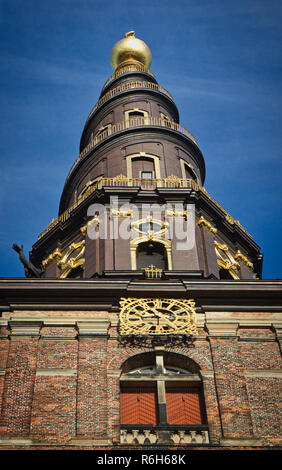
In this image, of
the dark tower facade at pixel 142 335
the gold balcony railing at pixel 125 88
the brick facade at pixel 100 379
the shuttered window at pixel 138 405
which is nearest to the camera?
the brick facade at pixel 100 379

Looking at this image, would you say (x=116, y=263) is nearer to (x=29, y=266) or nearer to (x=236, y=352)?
(x=29, y=266)

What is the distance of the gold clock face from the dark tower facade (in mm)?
34

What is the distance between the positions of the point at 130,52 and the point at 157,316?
31.1m

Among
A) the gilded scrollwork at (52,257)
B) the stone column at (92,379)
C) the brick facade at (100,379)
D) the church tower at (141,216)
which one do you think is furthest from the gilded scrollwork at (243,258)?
the stone column at (92,379)

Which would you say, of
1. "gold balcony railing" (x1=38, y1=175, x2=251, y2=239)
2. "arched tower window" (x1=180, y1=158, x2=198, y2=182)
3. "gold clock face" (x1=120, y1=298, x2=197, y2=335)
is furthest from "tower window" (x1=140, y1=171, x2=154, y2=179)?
"gold clock face" (x1=120, y1=298, x2=197, y2=335)

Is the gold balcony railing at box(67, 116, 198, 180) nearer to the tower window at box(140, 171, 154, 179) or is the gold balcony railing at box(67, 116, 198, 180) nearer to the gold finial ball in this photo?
the tower window at box(140, 171, 154, 179)

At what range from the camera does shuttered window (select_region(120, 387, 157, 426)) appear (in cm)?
1911

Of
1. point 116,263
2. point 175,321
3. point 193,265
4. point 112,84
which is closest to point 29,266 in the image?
point 116,263

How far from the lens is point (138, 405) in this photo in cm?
1955

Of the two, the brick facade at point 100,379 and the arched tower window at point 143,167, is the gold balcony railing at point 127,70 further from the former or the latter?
the brick facade at point 100,379

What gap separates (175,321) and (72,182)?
16.0m

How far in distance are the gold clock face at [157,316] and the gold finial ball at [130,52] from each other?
29.9 meters

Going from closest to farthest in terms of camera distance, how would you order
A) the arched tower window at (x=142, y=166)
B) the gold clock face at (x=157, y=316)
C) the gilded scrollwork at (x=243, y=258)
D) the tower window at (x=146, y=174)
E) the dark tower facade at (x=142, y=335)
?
1. the dark tower facade at (x=142, y=335)
2. the gold clock face at (x=157, y=316)
3. the gilded scrollwork at (x=243, y=258)
4. the tower window at (x=146, y=174)
5. the arched tower window at (x=142, y=166)

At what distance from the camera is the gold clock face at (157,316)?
20.8m
